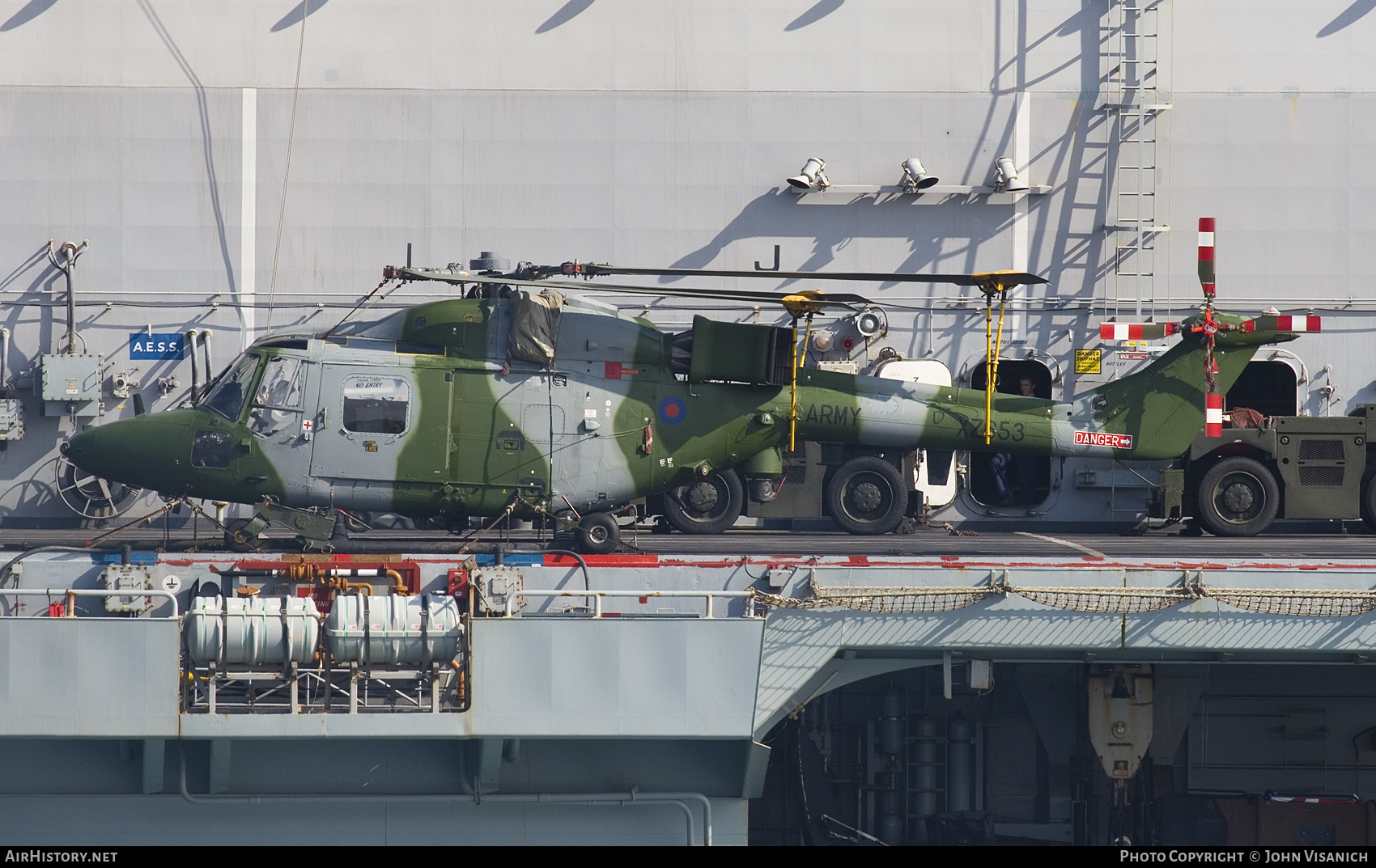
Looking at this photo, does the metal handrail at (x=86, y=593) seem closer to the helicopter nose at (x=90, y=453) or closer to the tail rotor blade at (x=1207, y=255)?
the helicopter nose at (x=90, y=453)

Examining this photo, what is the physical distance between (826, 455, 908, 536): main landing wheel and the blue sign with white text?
8840 millimetres

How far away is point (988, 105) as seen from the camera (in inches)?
646

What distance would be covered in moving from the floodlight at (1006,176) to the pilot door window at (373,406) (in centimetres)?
864

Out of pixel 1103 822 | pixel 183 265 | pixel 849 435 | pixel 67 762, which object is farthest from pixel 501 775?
pixel 183 265

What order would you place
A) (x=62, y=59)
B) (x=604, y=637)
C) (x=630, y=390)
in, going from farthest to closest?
(x=62, y=59), (x=630, y=390), (x=604, y=637)

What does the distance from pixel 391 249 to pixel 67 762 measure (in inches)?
318

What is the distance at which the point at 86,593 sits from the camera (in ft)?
31.3

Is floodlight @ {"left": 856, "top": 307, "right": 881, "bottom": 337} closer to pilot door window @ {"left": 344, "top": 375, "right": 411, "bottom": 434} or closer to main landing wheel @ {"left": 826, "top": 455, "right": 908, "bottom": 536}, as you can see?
main landing wheel @ {"left": 826, "top": 455, "right": 908, "bottom": 536}

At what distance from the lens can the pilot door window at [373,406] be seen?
12.0 meters

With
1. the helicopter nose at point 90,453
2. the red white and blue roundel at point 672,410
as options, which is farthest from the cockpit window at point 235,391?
the red white and blue roundel at point 672,410

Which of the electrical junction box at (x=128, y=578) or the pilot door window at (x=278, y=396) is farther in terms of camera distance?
the pilot door window at (x=278, y=396)

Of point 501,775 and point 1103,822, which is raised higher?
point 501,775

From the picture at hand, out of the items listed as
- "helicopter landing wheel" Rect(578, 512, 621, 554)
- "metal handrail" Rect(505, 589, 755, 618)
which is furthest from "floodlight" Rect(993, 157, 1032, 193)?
"metal handrail" Rect(505, 589, 755, 618)
